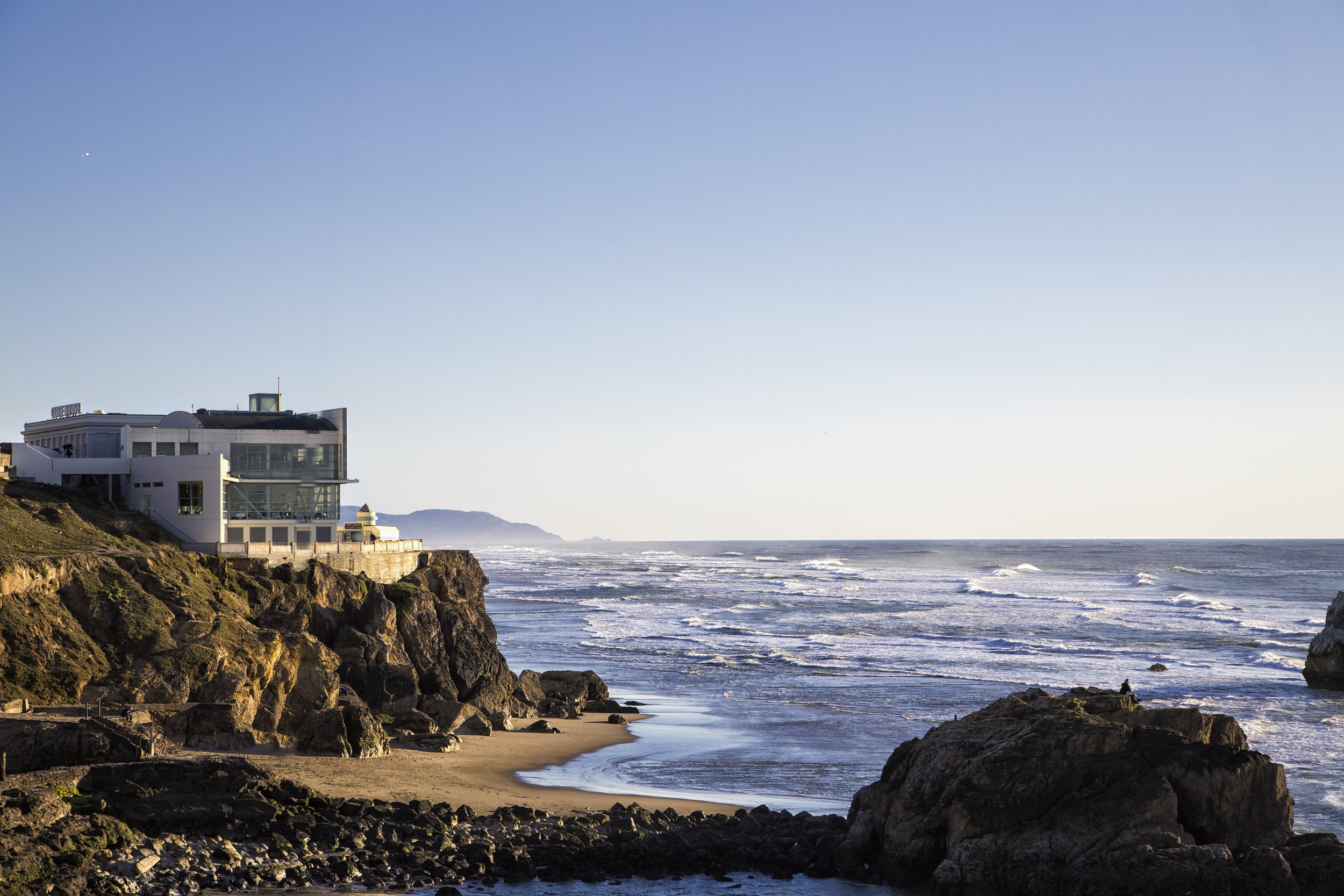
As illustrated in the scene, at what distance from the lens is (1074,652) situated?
53281 millimetres

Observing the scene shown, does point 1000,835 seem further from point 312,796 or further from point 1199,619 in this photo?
point 1199,619

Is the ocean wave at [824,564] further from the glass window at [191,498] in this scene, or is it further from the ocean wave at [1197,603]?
the glass window at [191,498]

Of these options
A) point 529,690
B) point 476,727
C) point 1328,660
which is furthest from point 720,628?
point 476,727

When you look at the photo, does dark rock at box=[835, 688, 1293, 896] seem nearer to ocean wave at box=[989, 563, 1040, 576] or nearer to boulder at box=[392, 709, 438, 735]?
boulder at box=[392, 709, 438, 735]

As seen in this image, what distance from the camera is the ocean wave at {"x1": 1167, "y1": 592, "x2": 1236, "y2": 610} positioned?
79438 millimetres

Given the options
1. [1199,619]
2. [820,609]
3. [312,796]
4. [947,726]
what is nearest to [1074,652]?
[1199,619]

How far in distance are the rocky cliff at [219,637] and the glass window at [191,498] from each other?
5.19ft

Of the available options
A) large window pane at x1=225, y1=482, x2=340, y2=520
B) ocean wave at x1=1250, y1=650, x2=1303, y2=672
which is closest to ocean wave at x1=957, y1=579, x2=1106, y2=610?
ocean wave at x1=1250, y1=650, x2=1303, y2=672

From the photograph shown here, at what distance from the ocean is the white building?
11.3 m

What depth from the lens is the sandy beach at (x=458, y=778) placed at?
24172mm

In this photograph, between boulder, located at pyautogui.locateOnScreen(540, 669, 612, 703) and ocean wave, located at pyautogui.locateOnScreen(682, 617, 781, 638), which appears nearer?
boulder, located at pyautogui.locateOnScreen(540, 669, 612, 703)

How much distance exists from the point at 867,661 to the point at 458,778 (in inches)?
1048

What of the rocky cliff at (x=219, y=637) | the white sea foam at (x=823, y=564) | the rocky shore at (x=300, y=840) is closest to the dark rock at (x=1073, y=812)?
the rocky shore at (x=300, y=840)

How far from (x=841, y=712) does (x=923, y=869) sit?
17307 millimetres
